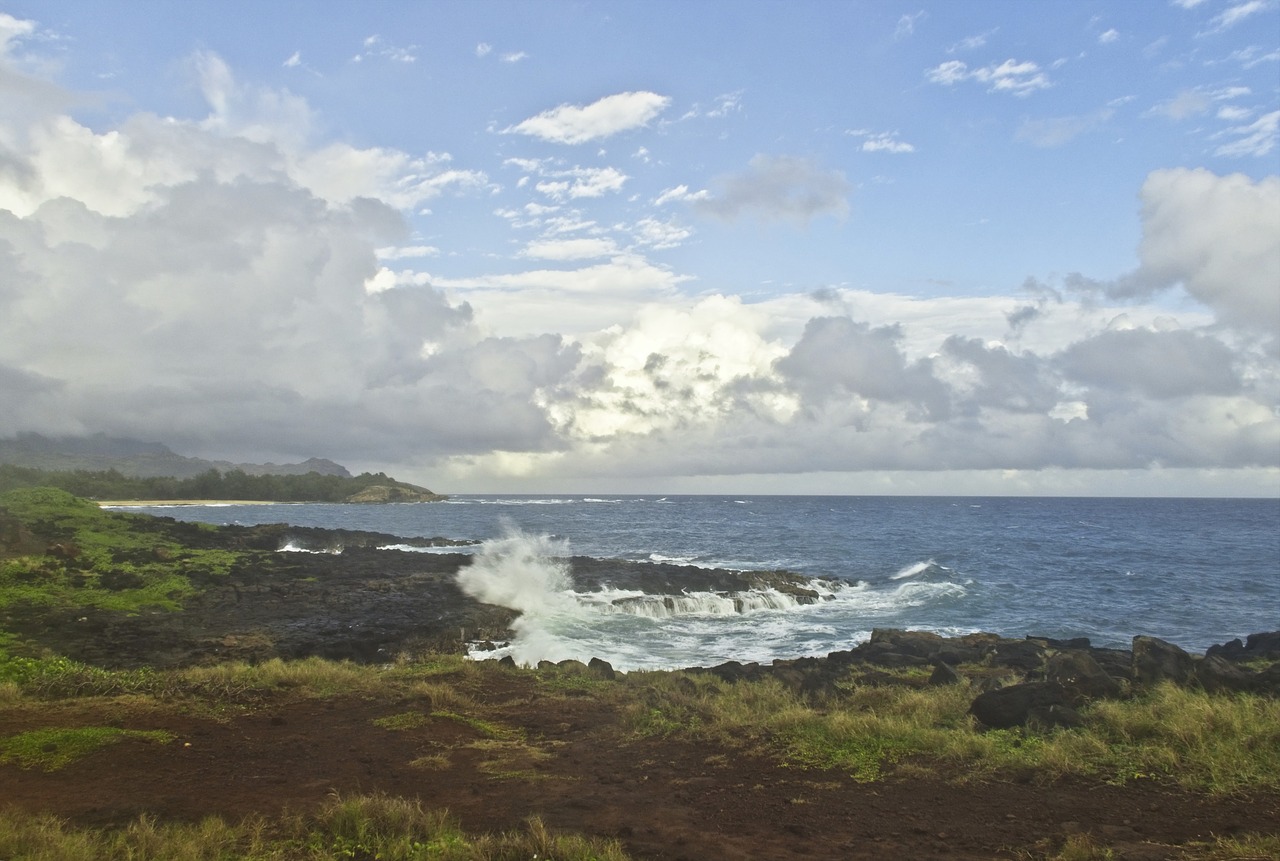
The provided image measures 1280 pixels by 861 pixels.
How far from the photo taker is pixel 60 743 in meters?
9.80

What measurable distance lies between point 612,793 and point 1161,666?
12197mm

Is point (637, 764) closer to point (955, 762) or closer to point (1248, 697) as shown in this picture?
point (955, 762)

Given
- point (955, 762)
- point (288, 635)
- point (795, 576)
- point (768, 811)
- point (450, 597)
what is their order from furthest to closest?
point (795, 576)
point (450, 597)
point (288, 635)
point (955, 762)
point (768, 811)

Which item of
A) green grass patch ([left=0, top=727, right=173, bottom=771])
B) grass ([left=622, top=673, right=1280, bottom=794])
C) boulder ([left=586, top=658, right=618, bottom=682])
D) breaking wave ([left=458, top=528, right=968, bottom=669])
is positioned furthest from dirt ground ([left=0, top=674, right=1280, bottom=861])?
breaking wave ([left=458, top=528, right=968, bottom=669])

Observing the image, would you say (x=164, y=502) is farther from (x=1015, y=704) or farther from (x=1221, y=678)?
(x=1221, y=678)

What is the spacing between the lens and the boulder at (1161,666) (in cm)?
1466

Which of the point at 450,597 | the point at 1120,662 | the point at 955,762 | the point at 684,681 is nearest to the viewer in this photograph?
the point at 955,762

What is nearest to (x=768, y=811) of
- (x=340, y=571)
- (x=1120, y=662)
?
(x=1120, y=662)

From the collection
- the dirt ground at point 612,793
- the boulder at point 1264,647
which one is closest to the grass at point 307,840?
the dirt ground at point 612,793

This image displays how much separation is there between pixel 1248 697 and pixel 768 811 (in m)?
9.29

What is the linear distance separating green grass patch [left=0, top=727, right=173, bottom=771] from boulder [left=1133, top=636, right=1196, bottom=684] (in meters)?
16.5

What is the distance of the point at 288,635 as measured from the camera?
70.2ft

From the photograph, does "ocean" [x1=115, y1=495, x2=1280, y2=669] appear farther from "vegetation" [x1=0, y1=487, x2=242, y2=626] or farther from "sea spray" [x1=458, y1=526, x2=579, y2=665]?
"vegetation" [x1=0, y1=487, x2=242, y2=626]

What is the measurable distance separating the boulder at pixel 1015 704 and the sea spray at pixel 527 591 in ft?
45.1
